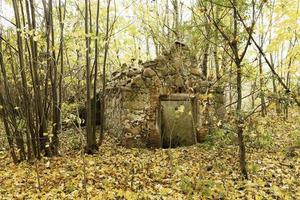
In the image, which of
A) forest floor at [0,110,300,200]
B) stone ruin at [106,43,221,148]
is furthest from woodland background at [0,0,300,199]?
stone ruin at [106,43,221,148]

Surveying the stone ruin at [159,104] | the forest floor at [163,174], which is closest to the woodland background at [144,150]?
the forest floor at [163,174]

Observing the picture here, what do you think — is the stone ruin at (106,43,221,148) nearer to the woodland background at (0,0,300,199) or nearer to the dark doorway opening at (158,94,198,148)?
the dark doorway opening at (158,94,198,148)

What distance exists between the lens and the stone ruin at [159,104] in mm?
8062

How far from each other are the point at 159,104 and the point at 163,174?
10.0 ft

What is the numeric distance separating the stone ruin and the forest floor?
0.58m

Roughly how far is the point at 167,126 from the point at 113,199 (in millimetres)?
4289

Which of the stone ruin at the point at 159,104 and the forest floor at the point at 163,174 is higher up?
the stone ruin at the point at 159,104

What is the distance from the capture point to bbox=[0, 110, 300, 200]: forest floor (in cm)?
435

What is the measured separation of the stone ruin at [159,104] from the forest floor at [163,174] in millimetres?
584

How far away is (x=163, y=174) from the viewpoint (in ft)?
17.6

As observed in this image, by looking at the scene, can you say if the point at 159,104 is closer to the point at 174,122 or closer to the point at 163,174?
the point at 174,122

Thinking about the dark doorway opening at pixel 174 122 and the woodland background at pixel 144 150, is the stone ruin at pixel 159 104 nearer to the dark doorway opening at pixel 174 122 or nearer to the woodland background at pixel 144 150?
the dark doorway opening at pixel 174 122

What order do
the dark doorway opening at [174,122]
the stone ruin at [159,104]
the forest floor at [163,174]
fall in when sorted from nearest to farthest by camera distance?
the forest floor at [163,174], the stone ruin at [159,104], the dark doorway opening at [174,122]

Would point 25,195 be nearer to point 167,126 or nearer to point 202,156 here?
point 202,156
